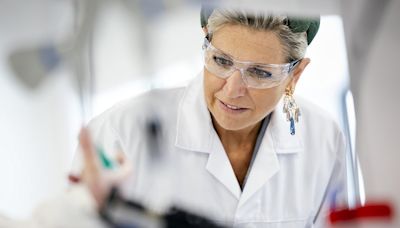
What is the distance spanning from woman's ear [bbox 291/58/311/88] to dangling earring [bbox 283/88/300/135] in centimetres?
1

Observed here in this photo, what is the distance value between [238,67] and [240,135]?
116 millimetres

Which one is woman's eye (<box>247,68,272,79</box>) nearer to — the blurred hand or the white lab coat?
the white lab coat

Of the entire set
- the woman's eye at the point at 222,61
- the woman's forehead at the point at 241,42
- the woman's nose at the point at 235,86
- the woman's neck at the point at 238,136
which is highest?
the woman's forehead at the point at 241,42

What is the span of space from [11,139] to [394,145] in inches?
22.1

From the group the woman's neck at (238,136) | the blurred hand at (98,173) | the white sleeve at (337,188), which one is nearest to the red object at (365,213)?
the white sleeve at (337,188)

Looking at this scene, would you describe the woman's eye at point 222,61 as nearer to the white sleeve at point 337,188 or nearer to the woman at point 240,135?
the woman at point 240,135

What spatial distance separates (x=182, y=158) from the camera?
821 mm

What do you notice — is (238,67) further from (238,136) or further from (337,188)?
(337,188)

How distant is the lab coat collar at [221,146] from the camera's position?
84 cm

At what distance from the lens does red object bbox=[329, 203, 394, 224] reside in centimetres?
75

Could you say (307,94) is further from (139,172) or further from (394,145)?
(139,172)

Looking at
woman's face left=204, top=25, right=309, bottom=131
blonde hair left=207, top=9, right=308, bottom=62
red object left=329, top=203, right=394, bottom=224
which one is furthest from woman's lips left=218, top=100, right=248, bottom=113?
red object left=329, top=203, right=394, bottom=224

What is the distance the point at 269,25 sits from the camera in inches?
32.2

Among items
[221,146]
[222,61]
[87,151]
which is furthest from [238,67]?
[87,151]
